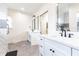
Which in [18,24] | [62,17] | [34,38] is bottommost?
[34,38]

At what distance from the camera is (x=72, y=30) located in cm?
153

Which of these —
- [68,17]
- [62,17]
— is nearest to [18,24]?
[62,17]

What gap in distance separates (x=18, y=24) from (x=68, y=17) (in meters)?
1.56

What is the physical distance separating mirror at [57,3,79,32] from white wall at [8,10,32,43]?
1013 millimetres

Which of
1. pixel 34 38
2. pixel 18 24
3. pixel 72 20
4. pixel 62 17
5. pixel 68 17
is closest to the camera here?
pixel 72 20

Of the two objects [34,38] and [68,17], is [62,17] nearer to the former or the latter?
[68,17]

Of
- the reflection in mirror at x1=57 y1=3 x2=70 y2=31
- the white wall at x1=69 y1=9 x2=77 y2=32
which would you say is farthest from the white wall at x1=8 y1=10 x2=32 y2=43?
the white wall at x1=69 y1=9 x2=77 y2=32

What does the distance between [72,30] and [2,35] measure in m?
1.60

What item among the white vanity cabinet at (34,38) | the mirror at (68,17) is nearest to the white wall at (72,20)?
the mirror at (68,17)

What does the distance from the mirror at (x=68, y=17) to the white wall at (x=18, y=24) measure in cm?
101

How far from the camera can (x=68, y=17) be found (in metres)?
1.60

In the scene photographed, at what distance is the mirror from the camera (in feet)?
4.67

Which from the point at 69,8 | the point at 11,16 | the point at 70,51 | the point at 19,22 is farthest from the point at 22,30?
the point at 70,51

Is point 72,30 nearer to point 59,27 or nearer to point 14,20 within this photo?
point 59,27
